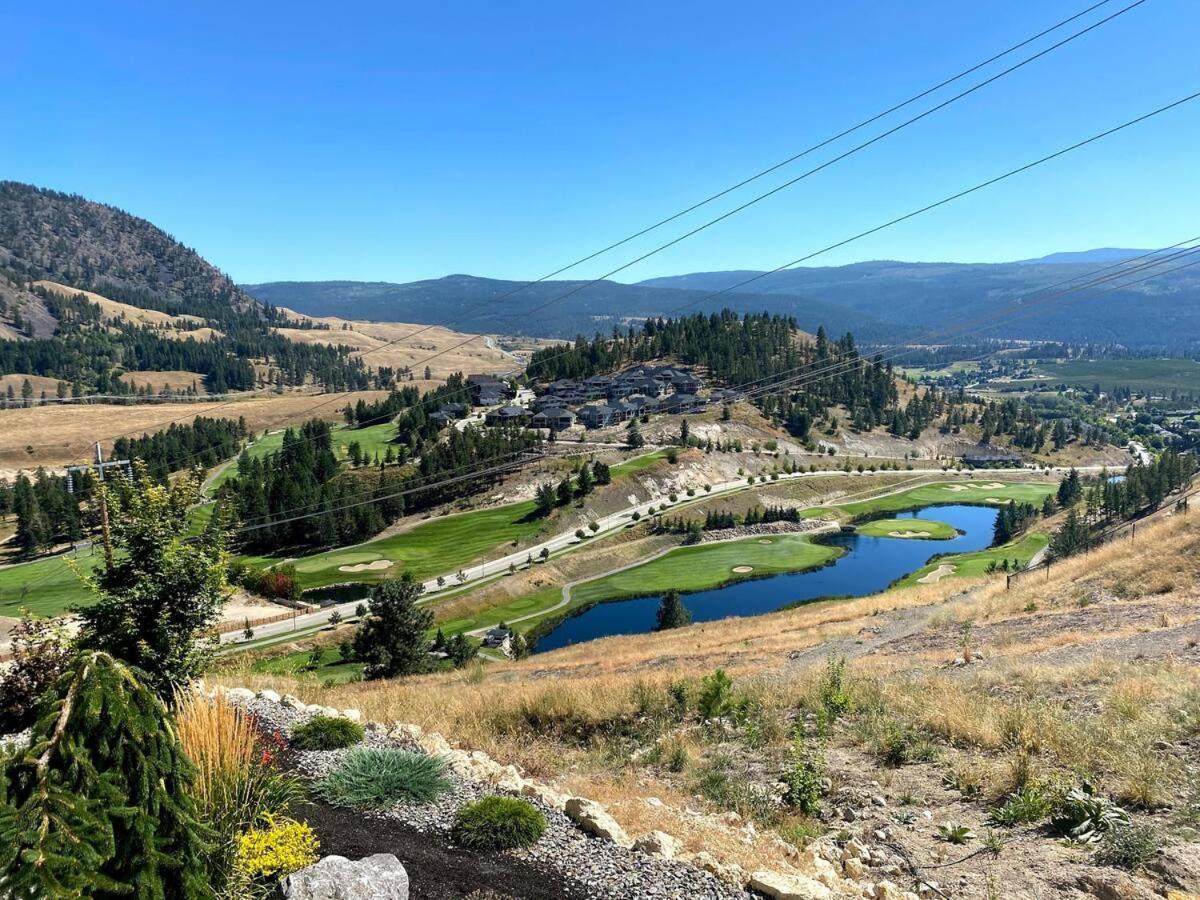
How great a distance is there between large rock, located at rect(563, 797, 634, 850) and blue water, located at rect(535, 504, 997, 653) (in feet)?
165

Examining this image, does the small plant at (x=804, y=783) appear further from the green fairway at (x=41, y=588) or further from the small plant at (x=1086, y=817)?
the green fairway at (x=41, y=588)

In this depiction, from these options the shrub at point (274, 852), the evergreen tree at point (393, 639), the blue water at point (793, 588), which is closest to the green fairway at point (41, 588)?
the evergreen tree at point (393, 639)

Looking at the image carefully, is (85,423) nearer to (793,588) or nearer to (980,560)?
(793,588)

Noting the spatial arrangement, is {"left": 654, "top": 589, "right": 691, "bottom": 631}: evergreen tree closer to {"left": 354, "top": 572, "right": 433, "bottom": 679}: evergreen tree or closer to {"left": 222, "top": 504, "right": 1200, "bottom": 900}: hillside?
{"left": 354, "top": 572, "right": 433, "bottom": 679}: evergreen tree

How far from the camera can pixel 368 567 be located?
7925cm

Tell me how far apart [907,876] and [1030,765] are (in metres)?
3.06

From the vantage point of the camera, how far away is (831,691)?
47.8 ft

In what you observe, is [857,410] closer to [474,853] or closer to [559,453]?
[559,453]

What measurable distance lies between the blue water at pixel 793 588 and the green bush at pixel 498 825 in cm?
5076

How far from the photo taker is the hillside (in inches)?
323

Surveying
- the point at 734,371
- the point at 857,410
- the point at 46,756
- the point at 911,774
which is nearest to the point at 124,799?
the point at 46,756

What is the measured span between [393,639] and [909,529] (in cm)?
8969

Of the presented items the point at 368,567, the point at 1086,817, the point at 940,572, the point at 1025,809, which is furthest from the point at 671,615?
the point at 1086,817

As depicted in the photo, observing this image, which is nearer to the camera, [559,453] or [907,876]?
[907,876]
